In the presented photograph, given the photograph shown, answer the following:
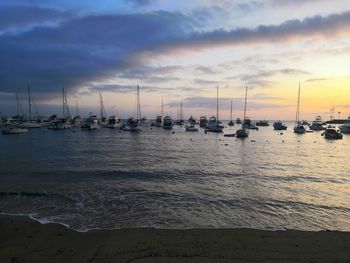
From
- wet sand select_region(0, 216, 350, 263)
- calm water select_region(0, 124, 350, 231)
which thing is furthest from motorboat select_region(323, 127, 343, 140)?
wet sand select_region(0, 216, 350, 263)

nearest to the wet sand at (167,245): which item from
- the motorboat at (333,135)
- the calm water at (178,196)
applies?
the calm water at (178,196)

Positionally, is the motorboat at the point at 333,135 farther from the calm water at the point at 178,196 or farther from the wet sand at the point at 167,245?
the wet sand at the point at 167,245

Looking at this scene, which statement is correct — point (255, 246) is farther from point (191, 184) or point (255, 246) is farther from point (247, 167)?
point (247, 167)

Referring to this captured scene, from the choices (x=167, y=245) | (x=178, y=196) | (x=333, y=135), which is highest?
(x=167, y=245)

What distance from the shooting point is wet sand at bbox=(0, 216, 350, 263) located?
11.8 metres

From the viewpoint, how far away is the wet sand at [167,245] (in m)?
11.8

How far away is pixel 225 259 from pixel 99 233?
6274 mm

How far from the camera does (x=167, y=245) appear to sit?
12961 mm

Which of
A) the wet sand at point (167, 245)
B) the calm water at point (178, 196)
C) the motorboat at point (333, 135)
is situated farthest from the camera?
the motorboat at point (333, 135)

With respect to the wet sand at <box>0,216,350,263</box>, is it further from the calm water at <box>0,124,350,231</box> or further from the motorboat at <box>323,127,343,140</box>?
the motorboat at <box>323,127,343,140</box>

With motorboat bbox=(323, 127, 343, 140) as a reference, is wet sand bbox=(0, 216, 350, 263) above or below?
above

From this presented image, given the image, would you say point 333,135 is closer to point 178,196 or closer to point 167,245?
point 178,196

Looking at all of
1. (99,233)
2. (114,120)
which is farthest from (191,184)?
(114,120)

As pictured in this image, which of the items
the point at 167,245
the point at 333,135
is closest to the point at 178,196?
the point at 167,245
